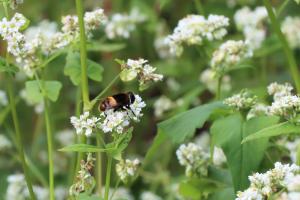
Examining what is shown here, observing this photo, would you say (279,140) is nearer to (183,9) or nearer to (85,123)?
(85,123)

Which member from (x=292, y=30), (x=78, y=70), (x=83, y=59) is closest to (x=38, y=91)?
(x=78, y=70)

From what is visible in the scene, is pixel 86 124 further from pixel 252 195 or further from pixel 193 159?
pixel 193 159

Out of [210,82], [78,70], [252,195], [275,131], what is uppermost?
[210,82]

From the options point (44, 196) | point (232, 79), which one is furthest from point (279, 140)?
point (232, 79)

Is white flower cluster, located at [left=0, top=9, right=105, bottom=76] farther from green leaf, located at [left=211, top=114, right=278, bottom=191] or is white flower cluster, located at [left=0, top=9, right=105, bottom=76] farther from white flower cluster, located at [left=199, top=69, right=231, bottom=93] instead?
white flower cluster, located at [left=199, top=69, right=231, bottom=93]

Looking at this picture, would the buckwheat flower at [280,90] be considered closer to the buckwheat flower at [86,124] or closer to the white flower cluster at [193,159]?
the white flower cluster at [193,159]

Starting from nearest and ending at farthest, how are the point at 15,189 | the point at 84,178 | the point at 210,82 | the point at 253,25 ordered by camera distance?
the point at 84,178 < the point at 15,189 < the point at 253,25 < the point at 210,82

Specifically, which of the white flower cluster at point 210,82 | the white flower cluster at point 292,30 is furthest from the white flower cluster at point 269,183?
the white flower cluster at point 292,30
